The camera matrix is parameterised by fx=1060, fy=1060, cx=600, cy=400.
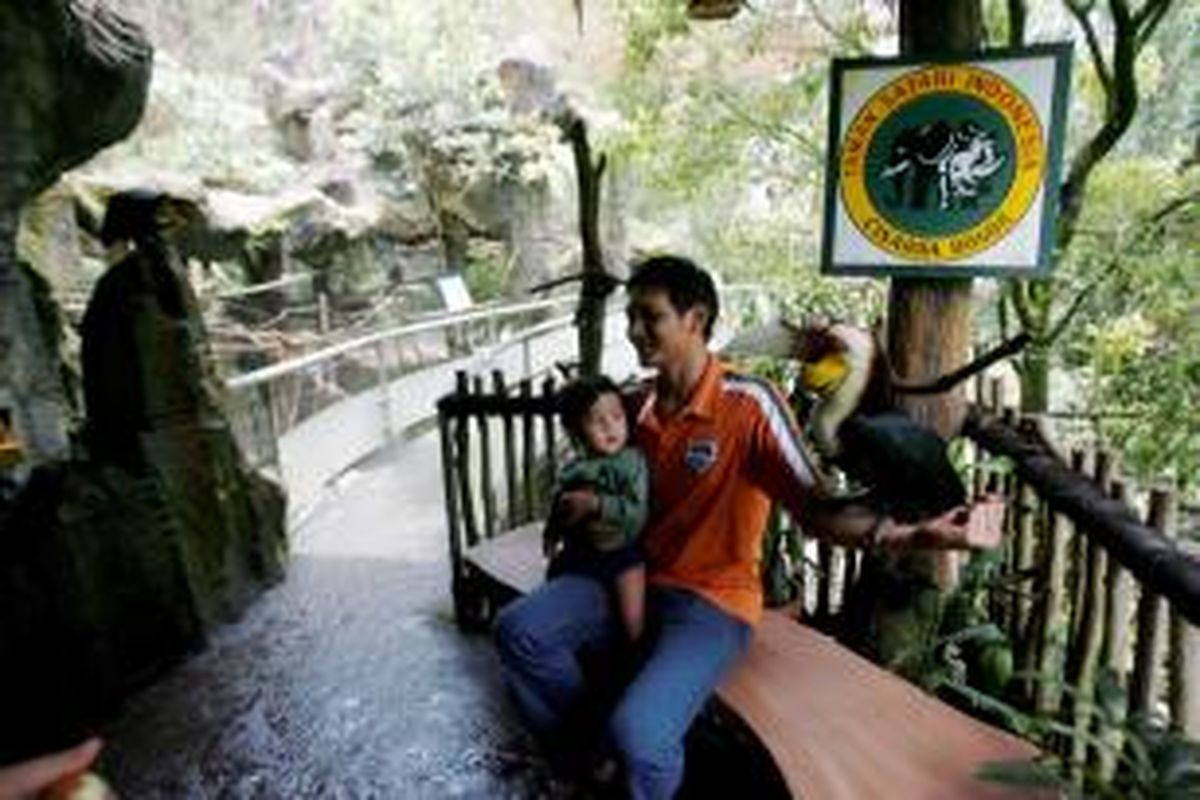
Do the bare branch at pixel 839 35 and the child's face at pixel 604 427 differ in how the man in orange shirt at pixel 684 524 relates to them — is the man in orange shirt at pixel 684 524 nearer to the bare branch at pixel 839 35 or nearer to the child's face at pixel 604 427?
the child's face at pixel 604 427

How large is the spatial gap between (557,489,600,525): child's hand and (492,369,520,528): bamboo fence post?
220 centimetres

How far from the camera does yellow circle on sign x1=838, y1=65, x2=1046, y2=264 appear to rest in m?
2.94

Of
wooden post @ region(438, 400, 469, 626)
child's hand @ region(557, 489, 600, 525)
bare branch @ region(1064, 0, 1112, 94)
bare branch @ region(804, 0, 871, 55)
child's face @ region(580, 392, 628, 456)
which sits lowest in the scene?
wooden post @ region(438, 400, 469, 626)

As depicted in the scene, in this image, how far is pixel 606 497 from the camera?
295cm

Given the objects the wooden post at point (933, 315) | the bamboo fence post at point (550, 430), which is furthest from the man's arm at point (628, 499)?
the bamboo fence post at point (550, 430)

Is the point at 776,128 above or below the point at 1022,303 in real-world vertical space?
above

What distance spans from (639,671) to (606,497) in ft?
1.57

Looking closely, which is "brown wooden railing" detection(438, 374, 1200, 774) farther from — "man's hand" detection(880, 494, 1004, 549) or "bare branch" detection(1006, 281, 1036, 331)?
"bare branch" detection(1006, 281, 1036, 331)

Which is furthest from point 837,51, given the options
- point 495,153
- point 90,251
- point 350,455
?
point 495,153

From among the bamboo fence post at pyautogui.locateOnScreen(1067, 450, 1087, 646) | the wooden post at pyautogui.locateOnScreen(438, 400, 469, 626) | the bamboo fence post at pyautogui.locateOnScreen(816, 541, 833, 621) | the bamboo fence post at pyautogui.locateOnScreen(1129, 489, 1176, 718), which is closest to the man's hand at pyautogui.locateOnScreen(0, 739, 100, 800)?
the bamboo fence post at pyautogui.locateOnScreen(1129, 489, 1176, 718)

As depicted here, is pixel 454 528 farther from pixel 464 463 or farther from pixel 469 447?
pixel 469 447

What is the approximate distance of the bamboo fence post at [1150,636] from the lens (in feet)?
8.27

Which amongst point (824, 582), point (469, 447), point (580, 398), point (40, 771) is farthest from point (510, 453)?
point (40, 771)

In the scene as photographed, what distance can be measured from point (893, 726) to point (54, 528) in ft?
11.3
